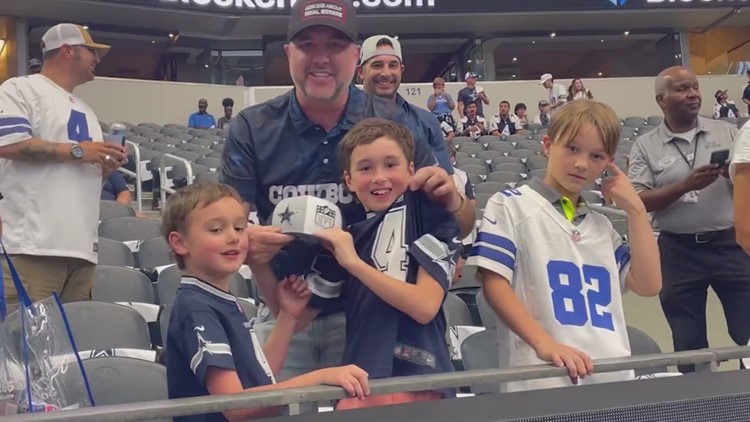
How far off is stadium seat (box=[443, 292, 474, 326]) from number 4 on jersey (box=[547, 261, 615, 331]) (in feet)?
4.02

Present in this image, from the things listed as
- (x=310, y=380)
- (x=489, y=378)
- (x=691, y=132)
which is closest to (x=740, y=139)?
(x=691, y=132)

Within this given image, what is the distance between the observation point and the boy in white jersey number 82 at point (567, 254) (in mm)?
1857

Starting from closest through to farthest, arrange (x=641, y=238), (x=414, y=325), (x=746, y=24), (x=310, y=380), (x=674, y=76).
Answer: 1. (x=310, y=380)
2. (x=414, y=325)
3. (x=641, y=238)
4. (x=674, y=76)
5. (x=746, y=24)

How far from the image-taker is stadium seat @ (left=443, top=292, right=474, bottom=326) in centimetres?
313

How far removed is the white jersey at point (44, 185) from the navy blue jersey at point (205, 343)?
1295 millimetres

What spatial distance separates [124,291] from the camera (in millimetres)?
3322

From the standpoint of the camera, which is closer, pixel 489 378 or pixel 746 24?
pixel 489 378

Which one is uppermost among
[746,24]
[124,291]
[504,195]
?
[746,24]

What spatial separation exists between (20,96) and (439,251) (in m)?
1.82

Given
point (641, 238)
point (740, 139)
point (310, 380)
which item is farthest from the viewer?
point (740, 139)

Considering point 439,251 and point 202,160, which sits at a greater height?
point 202,160

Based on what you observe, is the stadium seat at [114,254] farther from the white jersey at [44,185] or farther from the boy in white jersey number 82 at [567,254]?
the boy in white jersey number 82 at [567,254]

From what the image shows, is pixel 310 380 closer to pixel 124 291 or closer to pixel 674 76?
pixel 124 291

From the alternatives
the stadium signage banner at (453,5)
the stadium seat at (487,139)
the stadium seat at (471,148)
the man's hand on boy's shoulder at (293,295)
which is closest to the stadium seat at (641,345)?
the man's hand on boy's shoulder at (293,295)
